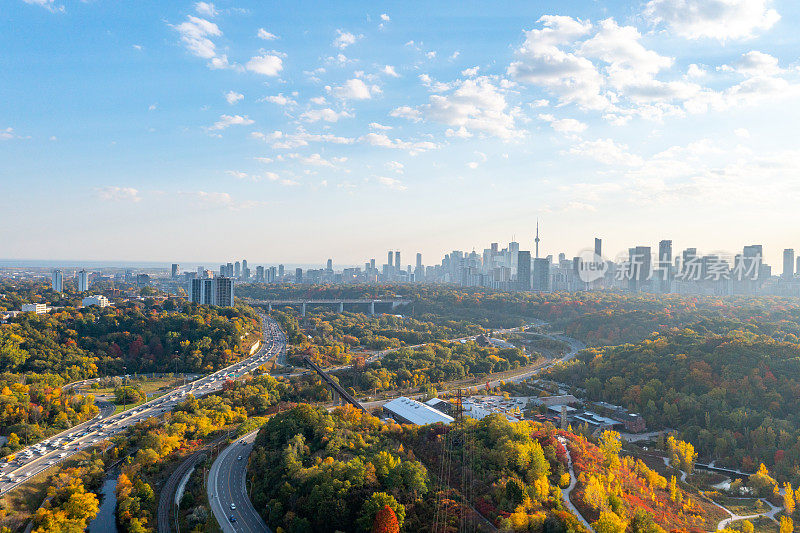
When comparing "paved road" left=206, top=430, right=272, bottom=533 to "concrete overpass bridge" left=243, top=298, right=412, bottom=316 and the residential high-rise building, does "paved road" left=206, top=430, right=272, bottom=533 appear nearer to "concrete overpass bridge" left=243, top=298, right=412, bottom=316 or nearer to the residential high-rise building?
the residential high-rise building

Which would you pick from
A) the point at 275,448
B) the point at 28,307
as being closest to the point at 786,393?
the point at 275,448

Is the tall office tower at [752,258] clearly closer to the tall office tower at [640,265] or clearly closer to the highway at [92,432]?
the tall office tower at [640,265]

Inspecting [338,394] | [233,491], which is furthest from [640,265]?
[233,491]

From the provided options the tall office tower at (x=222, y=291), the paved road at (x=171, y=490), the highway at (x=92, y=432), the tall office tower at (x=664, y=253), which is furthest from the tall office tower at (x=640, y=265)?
the paved road at (x=171, y=490)

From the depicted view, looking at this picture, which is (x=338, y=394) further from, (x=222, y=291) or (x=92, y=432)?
(x=222, y=291)

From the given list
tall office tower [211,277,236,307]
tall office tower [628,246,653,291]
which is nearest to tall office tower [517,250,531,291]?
tall office tower [628,246,653,291]

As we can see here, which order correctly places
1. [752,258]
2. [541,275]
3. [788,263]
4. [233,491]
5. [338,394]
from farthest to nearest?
[541,275] → [788,263] → [752,258] → [338,394] → [233,491]

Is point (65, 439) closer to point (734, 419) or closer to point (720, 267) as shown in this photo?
point (734, 419)
